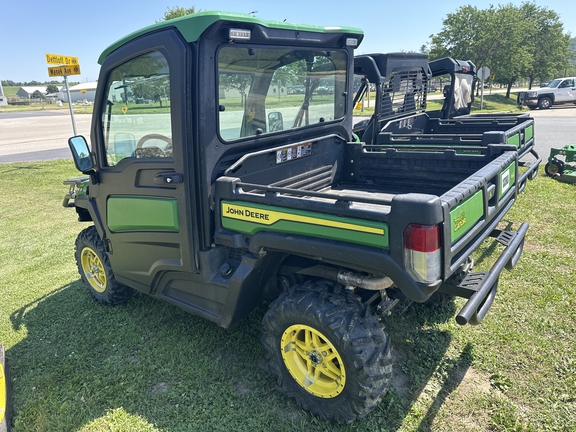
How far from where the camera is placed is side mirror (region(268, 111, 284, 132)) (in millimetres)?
3246

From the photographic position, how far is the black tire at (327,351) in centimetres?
239

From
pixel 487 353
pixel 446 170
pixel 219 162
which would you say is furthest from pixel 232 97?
pixel 487 353

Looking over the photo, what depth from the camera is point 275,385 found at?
112 inches

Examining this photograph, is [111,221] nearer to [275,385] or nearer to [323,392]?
[275,385]

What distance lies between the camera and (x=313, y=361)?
2.64 metres

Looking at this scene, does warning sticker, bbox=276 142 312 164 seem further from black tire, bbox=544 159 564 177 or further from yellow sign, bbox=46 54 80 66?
yellow sign, bbox=46 54 80 66

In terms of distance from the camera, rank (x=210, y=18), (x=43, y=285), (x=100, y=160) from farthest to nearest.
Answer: (x=43, y=285)
(x=100, y=160)
(x=210, y=18)

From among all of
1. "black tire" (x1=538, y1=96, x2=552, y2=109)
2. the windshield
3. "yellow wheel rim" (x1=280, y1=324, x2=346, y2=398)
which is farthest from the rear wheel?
"black tire" (x1=538, y1=96, x2=552, y2=109)

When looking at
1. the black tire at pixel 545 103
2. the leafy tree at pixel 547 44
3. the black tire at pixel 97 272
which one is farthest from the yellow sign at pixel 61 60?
the leafy tree at pixel 547 44

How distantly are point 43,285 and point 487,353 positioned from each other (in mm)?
4380

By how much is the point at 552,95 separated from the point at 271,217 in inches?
1011

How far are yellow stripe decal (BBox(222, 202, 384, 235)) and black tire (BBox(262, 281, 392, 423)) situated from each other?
49cm

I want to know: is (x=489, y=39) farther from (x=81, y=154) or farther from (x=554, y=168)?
(x=81, y=154)

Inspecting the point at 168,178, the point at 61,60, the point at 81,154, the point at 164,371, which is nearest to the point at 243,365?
the point at 164,371
